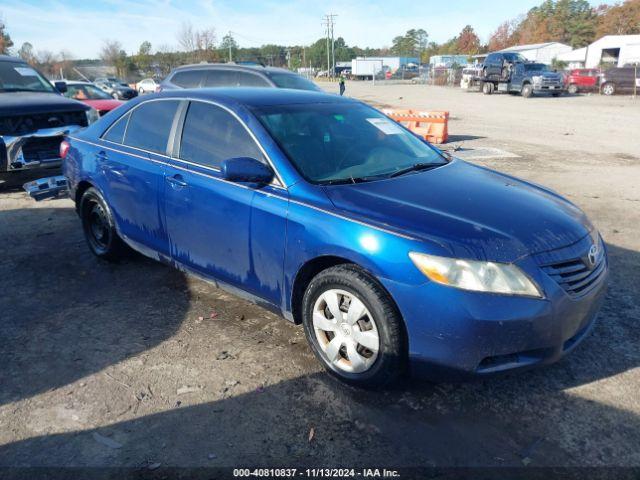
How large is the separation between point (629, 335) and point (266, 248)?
8.57 feet

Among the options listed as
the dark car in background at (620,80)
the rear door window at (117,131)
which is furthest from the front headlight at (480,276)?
the dark car in background at (620,80)

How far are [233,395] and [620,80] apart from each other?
35.3 m

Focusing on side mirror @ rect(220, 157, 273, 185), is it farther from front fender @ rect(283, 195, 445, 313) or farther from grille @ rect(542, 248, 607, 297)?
grille @ rect(542, 248, 607, 297)

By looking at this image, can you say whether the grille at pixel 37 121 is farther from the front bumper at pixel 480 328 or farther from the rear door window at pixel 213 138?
the front bumper at pixel 480 328

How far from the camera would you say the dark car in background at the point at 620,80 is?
30403mm

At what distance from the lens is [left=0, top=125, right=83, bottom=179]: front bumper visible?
24.1 feet

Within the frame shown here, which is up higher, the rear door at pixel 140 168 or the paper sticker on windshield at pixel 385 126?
the paper sticker on windshield at pixel 385 126

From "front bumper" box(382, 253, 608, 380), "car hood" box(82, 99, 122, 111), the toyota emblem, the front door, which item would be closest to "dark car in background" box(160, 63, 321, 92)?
"car hood" box(82, 99, 122, 111)

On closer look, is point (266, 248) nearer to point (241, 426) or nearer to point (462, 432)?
point (241, 426)

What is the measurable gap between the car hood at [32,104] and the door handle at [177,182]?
4.95 m

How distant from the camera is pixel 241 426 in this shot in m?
2.79

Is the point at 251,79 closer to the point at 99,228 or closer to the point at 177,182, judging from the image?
the point at 99,228

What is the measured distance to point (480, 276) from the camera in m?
2.63

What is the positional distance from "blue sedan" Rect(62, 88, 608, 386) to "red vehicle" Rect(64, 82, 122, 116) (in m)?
10.0
